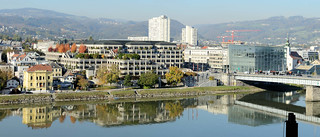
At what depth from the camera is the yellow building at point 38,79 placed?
1246 inches

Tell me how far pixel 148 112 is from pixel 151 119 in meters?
2.05

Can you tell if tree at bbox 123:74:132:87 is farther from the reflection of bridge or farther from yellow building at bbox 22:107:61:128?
the reflection of bridge

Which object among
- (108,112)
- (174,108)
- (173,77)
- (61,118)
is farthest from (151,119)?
(173,77)

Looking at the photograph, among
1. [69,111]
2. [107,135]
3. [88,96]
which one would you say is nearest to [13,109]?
[69,111]

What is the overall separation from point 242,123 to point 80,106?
11275 millimetres

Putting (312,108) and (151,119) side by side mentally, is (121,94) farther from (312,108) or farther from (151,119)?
(312,108)

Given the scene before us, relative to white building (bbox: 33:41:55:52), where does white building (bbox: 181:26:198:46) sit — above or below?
above

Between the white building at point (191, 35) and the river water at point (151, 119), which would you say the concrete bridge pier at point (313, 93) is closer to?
the river water at point (151, 119)

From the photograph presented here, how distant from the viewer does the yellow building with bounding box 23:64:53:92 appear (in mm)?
31641

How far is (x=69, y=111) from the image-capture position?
26.5 metres

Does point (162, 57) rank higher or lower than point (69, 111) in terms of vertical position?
higher

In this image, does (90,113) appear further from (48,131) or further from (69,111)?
(48,131)

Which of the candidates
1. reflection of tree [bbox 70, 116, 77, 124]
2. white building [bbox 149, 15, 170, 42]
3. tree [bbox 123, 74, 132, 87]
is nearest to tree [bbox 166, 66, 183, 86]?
tree [bbox 123, 74, 132, 87]

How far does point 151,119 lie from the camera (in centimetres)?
2400
